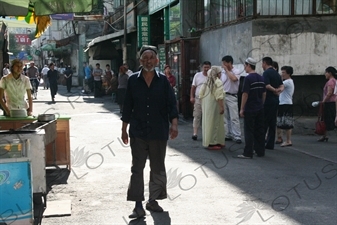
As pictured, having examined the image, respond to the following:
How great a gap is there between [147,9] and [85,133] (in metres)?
14.2

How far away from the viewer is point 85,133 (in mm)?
14000

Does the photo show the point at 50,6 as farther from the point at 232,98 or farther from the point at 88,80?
the point at 88,80

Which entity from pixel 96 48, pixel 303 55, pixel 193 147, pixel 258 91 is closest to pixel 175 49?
pixel 303 55

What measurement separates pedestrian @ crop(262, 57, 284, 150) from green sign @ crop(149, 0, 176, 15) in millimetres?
11024

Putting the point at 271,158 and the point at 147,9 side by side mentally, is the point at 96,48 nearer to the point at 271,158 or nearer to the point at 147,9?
the point at 147,9

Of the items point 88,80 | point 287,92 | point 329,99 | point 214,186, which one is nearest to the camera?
point 214,186

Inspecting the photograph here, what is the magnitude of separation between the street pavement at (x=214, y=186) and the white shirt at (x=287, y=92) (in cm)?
100

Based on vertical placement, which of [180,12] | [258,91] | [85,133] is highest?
[180,12]

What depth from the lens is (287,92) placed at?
1159cm

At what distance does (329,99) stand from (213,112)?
2.84 m

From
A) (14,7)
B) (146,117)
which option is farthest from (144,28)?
(146,117)

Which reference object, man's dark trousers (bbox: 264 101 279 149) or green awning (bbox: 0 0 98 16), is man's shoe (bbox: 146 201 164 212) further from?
man's dark trousers (bbox: 264 101 279 149)

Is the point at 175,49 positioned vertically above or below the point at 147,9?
below

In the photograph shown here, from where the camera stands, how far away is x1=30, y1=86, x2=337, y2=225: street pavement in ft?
Answer: 20.7
